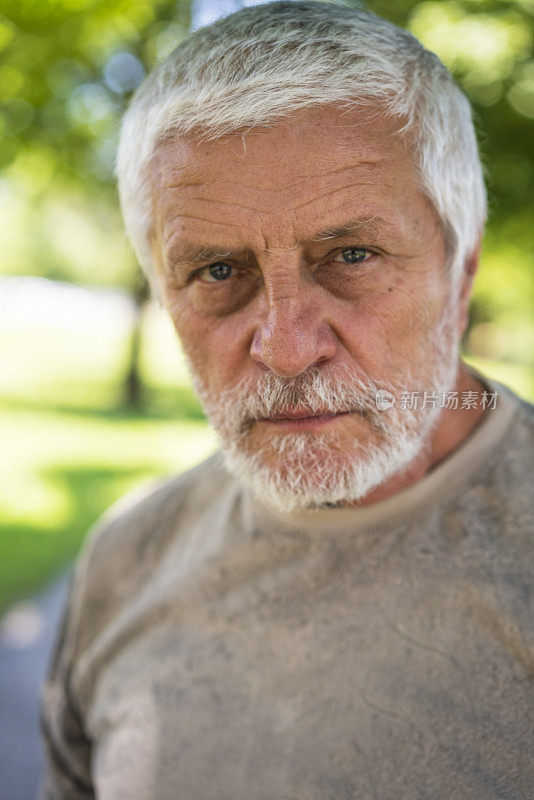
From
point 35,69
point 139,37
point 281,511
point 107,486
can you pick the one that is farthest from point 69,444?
point 281,511

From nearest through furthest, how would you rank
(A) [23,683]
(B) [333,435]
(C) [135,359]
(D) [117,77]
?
(B) [333,435]
(A) [23,683]
(D) [117,77]
(C) [135,359]

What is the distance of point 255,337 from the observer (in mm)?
1438

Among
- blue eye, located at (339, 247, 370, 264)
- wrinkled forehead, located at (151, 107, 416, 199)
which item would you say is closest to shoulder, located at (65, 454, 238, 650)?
blue eye, located at (339, 247, 370, 264)

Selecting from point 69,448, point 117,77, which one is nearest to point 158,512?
point 117,77

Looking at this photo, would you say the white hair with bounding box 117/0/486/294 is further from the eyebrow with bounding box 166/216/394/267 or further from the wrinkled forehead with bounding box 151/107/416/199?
the eyebrow with bounding box 166/216/394/267

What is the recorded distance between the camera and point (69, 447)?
27.1ft

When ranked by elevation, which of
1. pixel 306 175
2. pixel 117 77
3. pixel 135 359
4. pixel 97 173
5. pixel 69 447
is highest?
pixel 306 175

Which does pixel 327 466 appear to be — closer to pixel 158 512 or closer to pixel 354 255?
pixel 354 255

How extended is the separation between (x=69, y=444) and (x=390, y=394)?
7.53 meters

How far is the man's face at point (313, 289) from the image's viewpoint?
1354mm

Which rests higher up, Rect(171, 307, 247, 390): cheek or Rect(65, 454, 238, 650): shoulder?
Rect(171, 307, 247, 390): cheek

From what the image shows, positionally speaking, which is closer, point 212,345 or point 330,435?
point 330,435

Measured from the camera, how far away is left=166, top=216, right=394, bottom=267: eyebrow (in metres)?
1.37

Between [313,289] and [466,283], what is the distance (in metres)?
0.47
